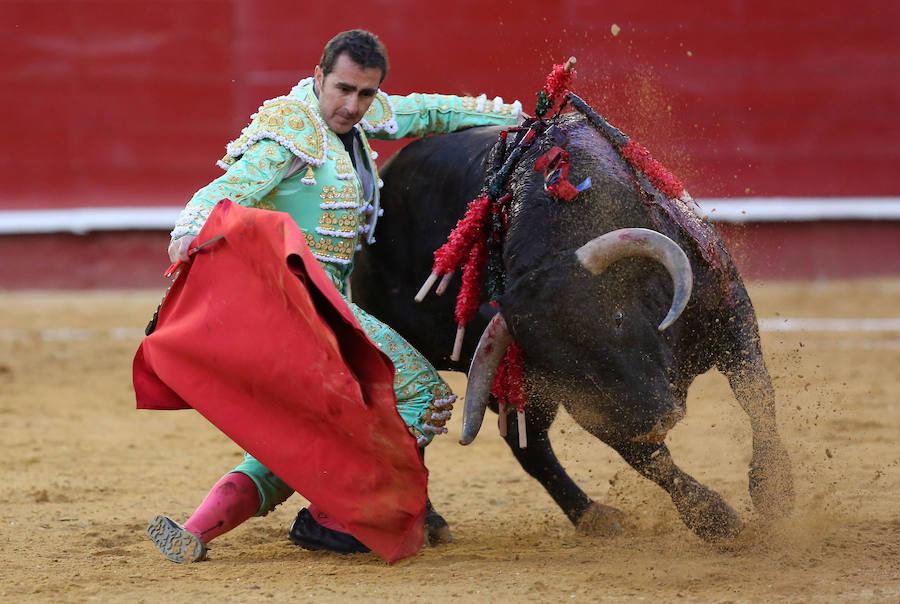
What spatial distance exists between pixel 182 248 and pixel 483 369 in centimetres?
74

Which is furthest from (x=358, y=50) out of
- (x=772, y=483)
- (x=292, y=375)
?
(x=772, y=483)

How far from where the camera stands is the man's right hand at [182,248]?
280cm

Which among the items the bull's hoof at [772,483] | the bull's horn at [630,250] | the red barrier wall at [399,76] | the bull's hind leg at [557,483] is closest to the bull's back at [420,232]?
the bull's hind leg at [557,483]

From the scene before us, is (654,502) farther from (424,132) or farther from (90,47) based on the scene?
(90,47)

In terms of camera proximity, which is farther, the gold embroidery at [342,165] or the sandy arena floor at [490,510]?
the gold embroidery at [342,165]

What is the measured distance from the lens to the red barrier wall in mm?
7984

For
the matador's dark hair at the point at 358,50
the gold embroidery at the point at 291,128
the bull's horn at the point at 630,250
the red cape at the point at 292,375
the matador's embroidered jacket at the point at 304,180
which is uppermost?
the matador's dark hair at the point at 358,50

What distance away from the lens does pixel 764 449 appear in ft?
9.78

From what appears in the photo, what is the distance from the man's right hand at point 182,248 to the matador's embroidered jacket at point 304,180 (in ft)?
0.05

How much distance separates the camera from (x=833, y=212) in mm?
8117

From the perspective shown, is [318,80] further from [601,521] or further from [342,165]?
[601,521]

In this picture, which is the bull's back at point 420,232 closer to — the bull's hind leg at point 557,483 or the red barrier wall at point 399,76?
the bull's hind leg at point 557,483

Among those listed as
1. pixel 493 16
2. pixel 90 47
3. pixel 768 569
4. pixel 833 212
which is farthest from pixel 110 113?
pixel 768 569

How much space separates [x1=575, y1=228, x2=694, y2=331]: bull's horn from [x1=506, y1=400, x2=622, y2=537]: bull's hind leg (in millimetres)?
633
